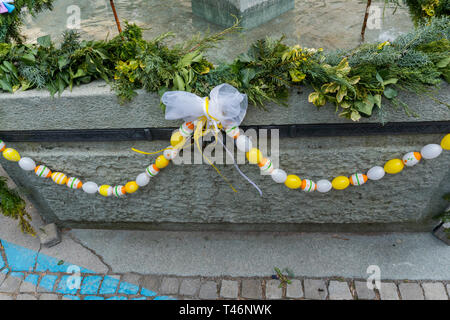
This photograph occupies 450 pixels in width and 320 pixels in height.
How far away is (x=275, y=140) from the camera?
2148mm

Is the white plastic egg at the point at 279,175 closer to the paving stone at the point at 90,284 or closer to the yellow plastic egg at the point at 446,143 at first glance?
the yellow plastic egg at the point at 446,143

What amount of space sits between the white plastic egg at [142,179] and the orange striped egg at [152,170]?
4 centimetres

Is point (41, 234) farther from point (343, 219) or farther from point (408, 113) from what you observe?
point (408, 113)

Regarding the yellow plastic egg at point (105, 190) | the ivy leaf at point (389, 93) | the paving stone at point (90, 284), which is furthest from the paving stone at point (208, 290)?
the ivy leaf at point (389, 93)

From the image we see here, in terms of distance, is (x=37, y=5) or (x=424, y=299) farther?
(x=424, y=299)

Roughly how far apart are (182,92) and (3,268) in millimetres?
2473

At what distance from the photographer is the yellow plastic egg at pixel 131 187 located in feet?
8.11

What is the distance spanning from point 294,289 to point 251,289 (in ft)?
1.15

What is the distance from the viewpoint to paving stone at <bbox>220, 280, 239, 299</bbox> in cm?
251

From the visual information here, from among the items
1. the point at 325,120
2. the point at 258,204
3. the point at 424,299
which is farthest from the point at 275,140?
the point at 424,299

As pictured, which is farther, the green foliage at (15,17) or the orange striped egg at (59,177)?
the orange striped egg at (59,177)

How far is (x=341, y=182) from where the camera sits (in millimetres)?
2293

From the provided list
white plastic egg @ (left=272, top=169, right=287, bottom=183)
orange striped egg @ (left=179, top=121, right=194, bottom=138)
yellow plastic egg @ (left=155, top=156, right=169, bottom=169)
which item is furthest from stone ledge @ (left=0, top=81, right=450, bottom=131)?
white plastic egg @ (left=272, top=169, right=287, bottom=183)

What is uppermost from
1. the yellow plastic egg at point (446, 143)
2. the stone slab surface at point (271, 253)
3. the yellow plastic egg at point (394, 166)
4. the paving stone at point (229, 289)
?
the yellow plastic egg at point (446, 143)
